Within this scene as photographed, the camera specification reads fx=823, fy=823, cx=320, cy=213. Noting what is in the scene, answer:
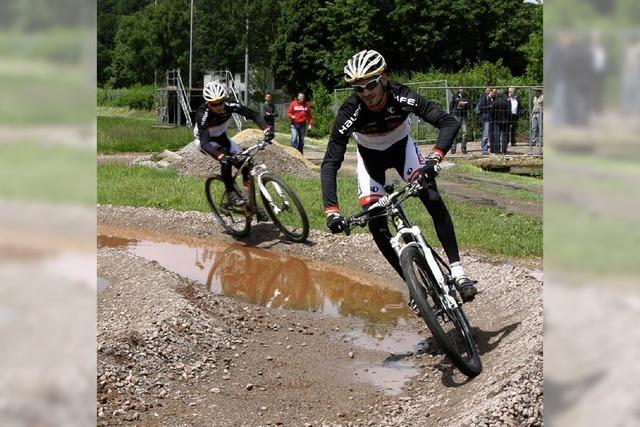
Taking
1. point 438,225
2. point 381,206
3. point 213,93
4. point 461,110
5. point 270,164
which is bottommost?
point 438,225

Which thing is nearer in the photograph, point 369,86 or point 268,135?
point 369,86

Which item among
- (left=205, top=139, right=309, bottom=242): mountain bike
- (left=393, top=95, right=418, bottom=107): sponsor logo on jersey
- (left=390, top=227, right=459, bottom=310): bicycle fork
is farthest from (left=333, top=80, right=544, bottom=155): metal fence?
(left=390, top=227, right=459, bottom=310): bicycle fork

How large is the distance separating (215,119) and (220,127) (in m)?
0.22

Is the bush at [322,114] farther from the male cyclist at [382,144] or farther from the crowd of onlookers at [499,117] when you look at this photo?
the male cyclist at [382,144]

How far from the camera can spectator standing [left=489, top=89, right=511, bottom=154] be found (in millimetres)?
25625

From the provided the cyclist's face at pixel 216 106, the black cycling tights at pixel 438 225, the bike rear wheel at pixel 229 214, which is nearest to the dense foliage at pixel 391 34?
the bike rear wheel at pixel 229 214

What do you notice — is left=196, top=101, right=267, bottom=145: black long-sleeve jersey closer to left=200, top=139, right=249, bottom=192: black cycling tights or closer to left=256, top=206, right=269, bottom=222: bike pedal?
left=200, top=139, right=249, bottom=192: black cycling tights

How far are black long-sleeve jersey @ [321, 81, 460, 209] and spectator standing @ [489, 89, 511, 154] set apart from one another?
19168 mm

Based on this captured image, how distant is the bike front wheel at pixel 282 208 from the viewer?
1164 centimetres

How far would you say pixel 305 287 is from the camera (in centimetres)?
988

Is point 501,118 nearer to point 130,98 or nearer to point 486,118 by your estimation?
point 486,118
